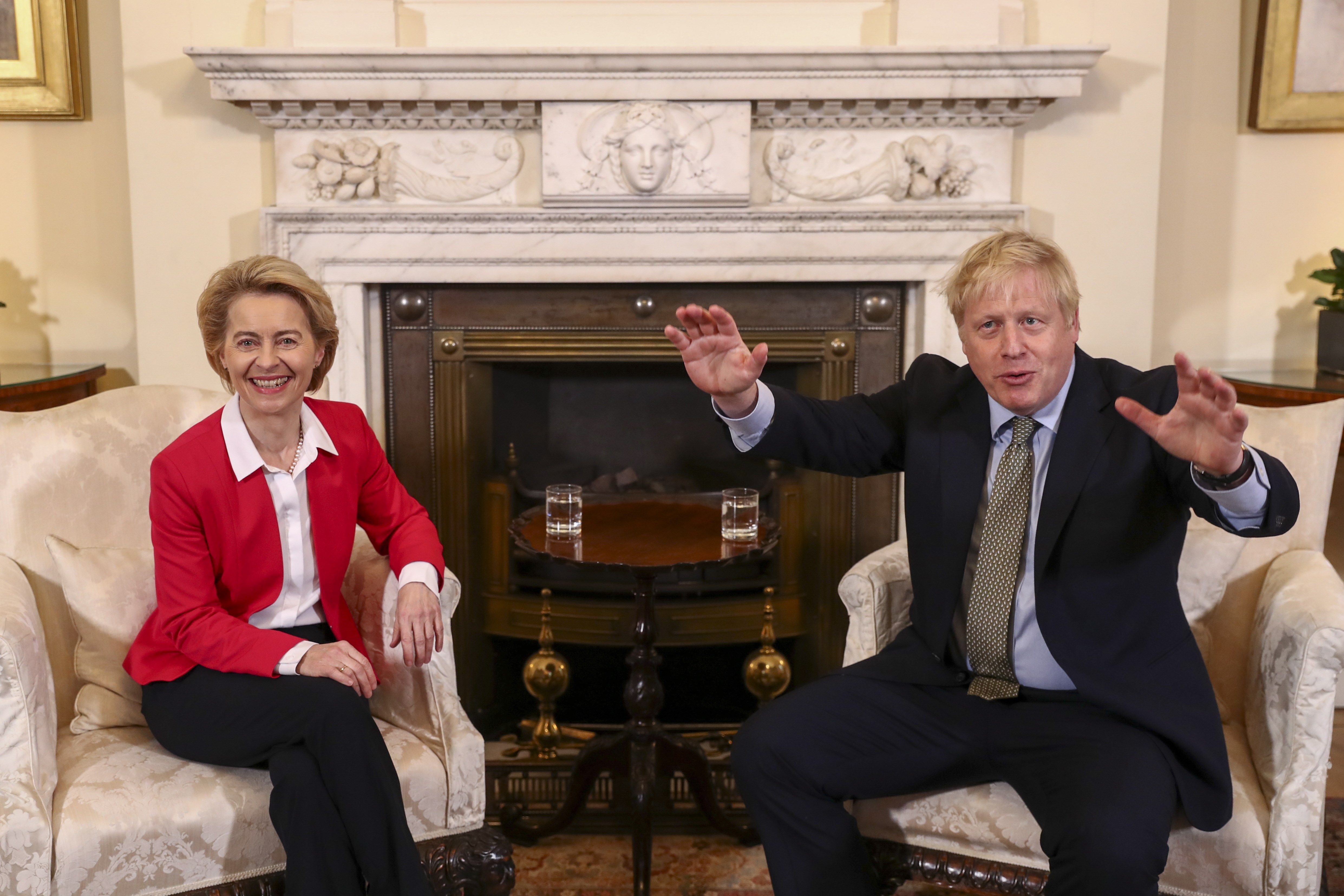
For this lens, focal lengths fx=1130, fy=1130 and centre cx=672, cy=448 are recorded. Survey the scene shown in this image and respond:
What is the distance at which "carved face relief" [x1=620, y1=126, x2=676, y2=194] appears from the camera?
269 centimetres

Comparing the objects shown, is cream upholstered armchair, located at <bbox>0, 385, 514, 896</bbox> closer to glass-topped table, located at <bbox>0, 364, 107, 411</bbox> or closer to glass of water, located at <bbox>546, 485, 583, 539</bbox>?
glass of water, located at <bbox>546, 485, 583, 539</bbox>

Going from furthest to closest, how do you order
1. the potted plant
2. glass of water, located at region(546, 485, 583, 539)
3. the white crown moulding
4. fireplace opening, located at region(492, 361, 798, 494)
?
fireplace opening, located at region(492, 361, 798, 494) → the potted plant → the white crown moulding → glass of water, located at region(546, 485, 583, 539)

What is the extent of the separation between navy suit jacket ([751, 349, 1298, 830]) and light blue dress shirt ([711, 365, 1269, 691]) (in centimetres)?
2

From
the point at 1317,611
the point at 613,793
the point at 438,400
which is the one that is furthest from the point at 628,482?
the point at 1317,611

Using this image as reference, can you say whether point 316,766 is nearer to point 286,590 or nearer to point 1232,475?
point 286,590

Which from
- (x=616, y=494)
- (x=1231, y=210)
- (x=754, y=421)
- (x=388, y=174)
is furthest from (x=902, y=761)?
(x=1231, y=210)

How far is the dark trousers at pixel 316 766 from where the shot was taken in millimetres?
1643

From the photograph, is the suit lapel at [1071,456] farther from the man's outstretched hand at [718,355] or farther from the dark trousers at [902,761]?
the man's outstretched hand at [718,355]

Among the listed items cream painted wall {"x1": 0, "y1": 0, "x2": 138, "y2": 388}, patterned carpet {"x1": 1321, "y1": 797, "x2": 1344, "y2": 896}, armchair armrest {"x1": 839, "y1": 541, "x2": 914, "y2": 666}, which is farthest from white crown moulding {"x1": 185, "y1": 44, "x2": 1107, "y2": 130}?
patterned carpet {"x1": 1321, "y1": 797, "x2": 1344, "y2": 896}

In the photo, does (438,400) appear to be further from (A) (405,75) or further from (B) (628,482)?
(A) (405,75)

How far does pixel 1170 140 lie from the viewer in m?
3.02

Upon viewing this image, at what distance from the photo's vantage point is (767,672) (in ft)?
9.28

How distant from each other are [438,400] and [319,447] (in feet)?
3.60

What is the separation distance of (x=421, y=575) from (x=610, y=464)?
1388mm
